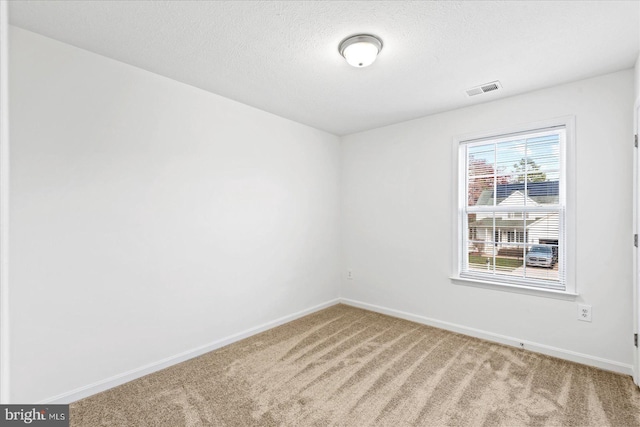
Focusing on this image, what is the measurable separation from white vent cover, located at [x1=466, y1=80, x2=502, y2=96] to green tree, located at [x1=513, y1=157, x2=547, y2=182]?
78 centimetres

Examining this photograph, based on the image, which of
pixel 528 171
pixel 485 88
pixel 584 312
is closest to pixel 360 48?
pixel 485 88

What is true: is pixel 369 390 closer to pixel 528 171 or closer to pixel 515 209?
pixel 515 209

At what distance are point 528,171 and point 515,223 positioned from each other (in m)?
0.54

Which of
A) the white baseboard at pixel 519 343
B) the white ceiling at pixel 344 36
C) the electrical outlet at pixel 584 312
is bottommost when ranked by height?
the white baseboard at pixel 519 343

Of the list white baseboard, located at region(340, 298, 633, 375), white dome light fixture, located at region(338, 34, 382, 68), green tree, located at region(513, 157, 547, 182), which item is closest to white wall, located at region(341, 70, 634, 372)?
white baseboard, located at region(340, 298, 633, 375)

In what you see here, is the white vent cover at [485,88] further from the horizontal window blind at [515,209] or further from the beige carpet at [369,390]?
the beige carpet at [369,390]

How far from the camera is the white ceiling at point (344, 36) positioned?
1798 millimetres

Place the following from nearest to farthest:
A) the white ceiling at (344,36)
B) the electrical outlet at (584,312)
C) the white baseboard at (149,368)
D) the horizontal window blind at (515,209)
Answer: the white ceiling at (344,36)
the white baseboard at (149,368)
the electrical outlet at (584,312)
the horizontal window blind at (515,209)

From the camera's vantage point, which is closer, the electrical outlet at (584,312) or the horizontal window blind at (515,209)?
the electrical outlet at (584,312)

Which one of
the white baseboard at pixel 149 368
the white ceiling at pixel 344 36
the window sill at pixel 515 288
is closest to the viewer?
the white ceiling at pixel 344 36

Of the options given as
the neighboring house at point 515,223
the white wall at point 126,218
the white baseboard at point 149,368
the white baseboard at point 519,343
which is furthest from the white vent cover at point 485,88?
the white baseboard at point 149,368

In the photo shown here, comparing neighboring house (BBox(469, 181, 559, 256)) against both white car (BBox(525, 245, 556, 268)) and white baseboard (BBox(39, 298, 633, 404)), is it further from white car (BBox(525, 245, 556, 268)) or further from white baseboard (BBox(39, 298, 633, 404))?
white baseboard (BBox(39, 298, 633, 404))

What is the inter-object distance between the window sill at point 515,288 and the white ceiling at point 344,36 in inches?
75.4

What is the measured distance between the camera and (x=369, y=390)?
7.50 feet
